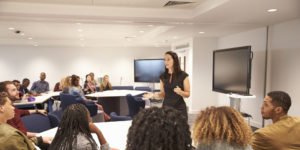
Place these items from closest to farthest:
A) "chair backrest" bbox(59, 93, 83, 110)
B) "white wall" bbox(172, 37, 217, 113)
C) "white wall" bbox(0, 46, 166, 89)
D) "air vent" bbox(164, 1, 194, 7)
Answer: "air vent" bbox(164, 1, 194, 7) < "chair backrest" bbox(59, 93, 83, 110) < "white wall" bbox(172, 37, 217, 113) < "white wall" bbox(0, 46, 166, 89)

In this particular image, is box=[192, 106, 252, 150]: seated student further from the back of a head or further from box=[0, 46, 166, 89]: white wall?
box=[0, 46, 166, 89]: white wall

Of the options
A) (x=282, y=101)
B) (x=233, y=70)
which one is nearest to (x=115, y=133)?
A: (x=282, y=101)

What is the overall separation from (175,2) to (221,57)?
2.14 metres

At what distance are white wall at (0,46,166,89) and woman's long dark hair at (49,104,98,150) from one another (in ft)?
30.8

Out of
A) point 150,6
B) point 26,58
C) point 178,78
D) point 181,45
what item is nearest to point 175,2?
point 150,6

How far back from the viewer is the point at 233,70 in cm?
531

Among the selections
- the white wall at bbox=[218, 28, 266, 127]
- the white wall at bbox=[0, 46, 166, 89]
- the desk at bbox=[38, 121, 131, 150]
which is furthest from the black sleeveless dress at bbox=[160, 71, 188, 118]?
the white wall at bbox=[0, 46, 166, 89]

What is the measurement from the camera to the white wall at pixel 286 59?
4762 millimetres

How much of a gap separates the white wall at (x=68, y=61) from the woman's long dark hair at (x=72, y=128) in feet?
30.8

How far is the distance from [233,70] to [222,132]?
164 inches

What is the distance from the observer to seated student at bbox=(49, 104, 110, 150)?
5.60ft

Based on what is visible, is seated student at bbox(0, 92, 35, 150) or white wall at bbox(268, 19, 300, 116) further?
white wall at bbox(268, 19, 300, 116)

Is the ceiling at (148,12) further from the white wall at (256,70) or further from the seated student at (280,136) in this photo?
the seated student at (280,136)

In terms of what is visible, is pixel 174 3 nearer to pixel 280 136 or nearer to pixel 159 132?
pixel 280 136
